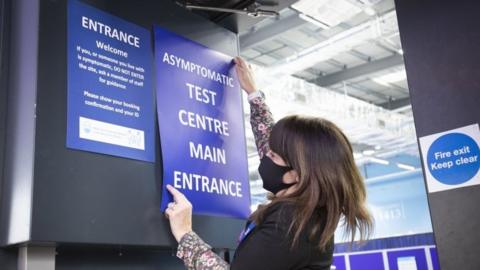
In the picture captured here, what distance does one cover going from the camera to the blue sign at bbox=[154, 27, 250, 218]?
158 centimetres

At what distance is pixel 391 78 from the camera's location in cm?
950

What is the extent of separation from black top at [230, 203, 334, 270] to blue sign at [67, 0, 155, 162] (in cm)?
45

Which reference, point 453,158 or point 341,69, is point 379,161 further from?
point 453,158

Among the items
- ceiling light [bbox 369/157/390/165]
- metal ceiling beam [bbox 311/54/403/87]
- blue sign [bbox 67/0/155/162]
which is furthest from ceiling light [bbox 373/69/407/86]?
blue sign [bbox 67/0/155/162]

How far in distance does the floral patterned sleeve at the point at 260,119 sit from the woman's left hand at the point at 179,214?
0.43 m

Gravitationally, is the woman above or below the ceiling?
below

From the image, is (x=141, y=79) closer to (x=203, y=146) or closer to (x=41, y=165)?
(x=203, y=146)

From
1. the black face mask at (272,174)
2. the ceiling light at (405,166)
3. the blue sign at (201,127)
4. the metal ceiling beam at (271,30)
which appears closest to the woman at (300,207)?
the black face mask at (272,174)

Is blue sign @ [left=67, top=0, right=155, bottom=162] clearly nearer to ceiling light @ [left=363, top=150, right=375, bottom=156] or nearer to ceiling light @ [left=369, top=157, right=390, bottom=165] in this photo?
ceiling light @ [left=363, top=150, right=375, bottom=156]

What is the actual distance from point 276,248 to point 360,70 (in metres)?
8.07

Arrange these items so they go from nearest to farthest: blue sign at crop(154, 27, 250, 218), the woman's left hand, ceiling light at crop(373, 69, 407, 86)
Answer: the woman's left hand, blue sign at crop(154, 27, 250, 218), ceiling light at crop(373, 69, 407, 86)

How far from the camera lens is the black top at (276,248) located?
1168mm

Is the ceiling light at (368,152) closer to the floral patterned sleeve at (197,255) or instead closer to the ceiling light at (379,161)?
the ceiling light at (379,161)

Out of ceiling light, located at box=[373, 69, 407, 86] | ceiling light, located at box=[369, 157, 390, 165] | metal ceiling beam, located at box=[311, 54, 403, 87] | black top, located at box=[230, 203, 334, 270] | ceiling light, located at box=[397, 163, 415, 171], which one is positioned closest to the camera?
black top, located at box=[230, 203, 334, 270]
